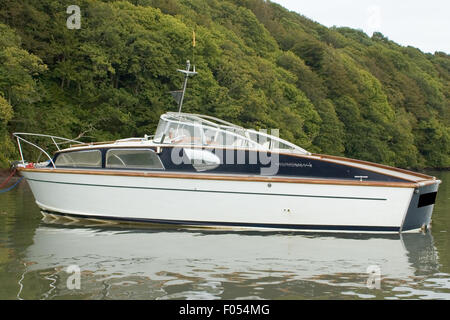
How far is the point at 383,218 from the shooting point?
1452cm

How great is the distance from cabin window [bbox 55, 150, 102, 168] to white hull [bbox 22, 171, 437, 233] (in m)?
0.43

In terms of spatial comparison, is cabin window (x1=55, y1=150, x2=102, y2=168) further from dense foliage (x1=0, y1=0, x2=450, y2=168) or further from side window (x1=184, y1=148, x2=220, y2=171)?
dense foliage (x1=0, y1=0, x2=450, y2=168)

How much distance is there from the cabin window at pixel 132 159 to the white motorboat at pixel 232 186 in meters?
0.03

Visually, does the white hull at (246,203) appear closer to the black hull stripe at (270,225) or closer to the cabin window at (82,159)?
the black hull stripe at (270,225)

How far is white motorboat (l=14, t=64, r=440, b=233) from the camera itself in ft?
47.0

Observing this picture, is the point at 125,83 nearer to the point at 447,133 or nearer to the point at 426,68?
the point at 447,133

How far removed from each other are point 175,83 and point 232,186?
104 feet

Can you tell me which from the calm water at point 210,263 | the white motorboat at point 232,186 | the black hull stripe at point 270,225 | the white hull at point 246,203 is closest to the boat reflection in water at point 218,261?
the calm water at point 210,263

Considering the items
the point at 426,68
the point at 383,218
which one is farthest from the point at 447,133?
the point at 383,218

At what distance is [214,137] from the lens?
15.4 meters

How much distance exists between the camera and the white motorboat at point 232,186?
14312 millimetres

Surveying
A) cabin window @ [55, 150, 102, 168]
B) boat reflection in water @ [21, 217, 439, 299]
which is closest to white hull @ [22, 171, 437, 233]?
boat reflection in water @ [21, 217, 439, 299]

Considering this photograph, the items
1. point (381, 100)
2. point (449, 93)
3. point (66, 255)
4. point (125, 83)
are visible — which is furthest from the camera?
point (449, 93)

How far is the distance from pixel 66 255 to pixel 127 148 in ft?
12.7
